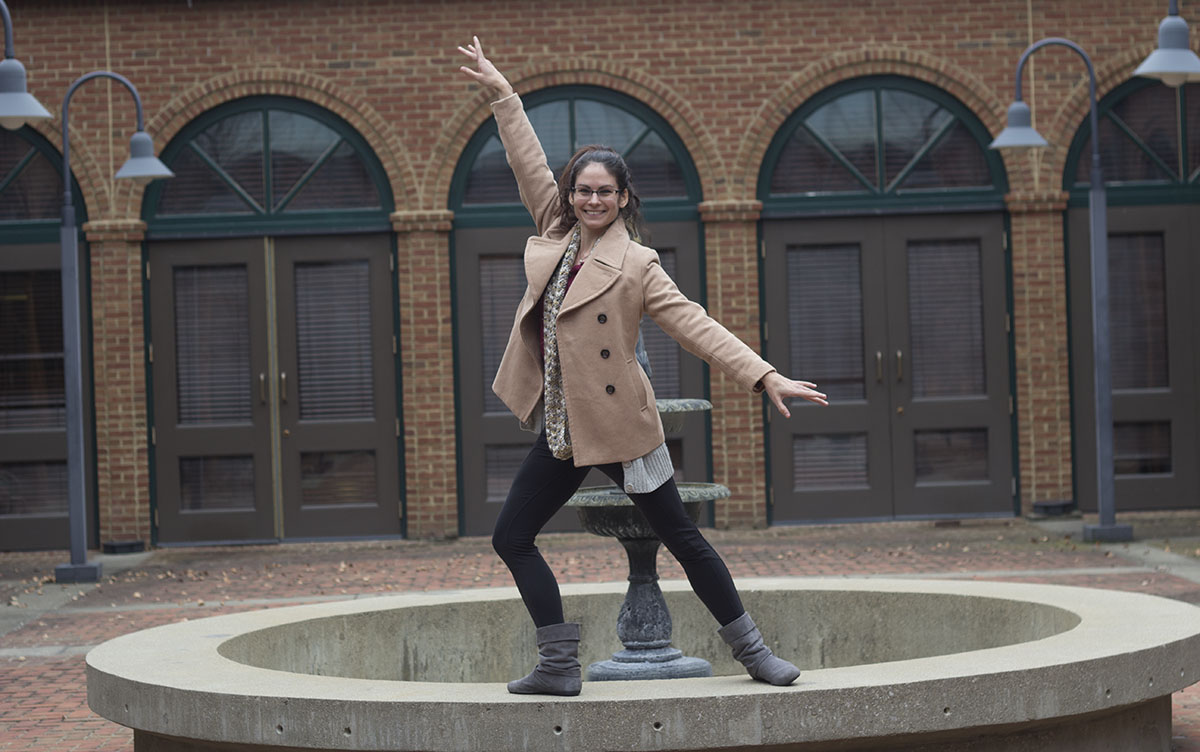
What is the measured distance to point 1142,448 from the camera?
14.8 m

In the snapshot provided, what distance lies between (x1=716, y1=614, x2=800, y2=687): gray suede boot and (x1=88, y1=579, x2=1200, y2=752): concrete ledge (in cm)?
5

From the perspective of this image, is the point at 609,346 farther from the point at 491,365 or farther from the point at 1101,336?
the point at 491,365

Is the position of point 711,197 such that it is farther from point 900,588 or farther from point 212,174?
point 900,588

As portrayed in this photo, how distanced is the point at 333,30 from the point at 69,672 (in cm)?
757

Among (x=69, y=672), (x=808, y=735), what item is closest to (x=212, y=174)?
(x=69, y=672)

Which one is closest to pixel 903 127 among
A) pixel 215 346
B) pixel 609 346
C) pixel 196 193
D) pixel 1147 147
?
pixel 1147 147

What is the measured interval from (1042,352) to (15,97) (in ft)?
29.1

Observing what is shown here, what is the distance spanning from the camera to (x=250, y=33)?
14.5 meters

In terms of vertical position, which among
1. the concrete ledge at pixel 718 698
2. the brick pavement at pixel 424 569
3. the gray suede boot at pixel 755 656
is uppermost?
the gray suede boot at pixel 755 656

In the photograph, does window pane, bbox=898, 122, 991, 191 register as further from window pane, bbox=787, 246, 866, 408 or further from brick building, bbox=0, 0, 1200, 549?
window pane, bbox=787, 246, 866, 408

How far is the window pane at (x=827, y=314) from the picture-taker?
14664mm

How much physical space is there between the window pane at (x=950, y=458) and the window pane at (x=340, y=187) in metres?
5.43

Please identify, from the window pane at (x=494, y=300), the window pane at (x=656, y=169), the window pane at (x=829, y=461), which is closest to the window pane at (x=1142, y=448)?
Result: the window pane at (x=829, y=461)

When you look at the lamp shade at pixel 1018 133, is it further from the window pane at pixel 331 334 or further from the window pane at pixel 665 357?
the window pane at pixel 331 334
